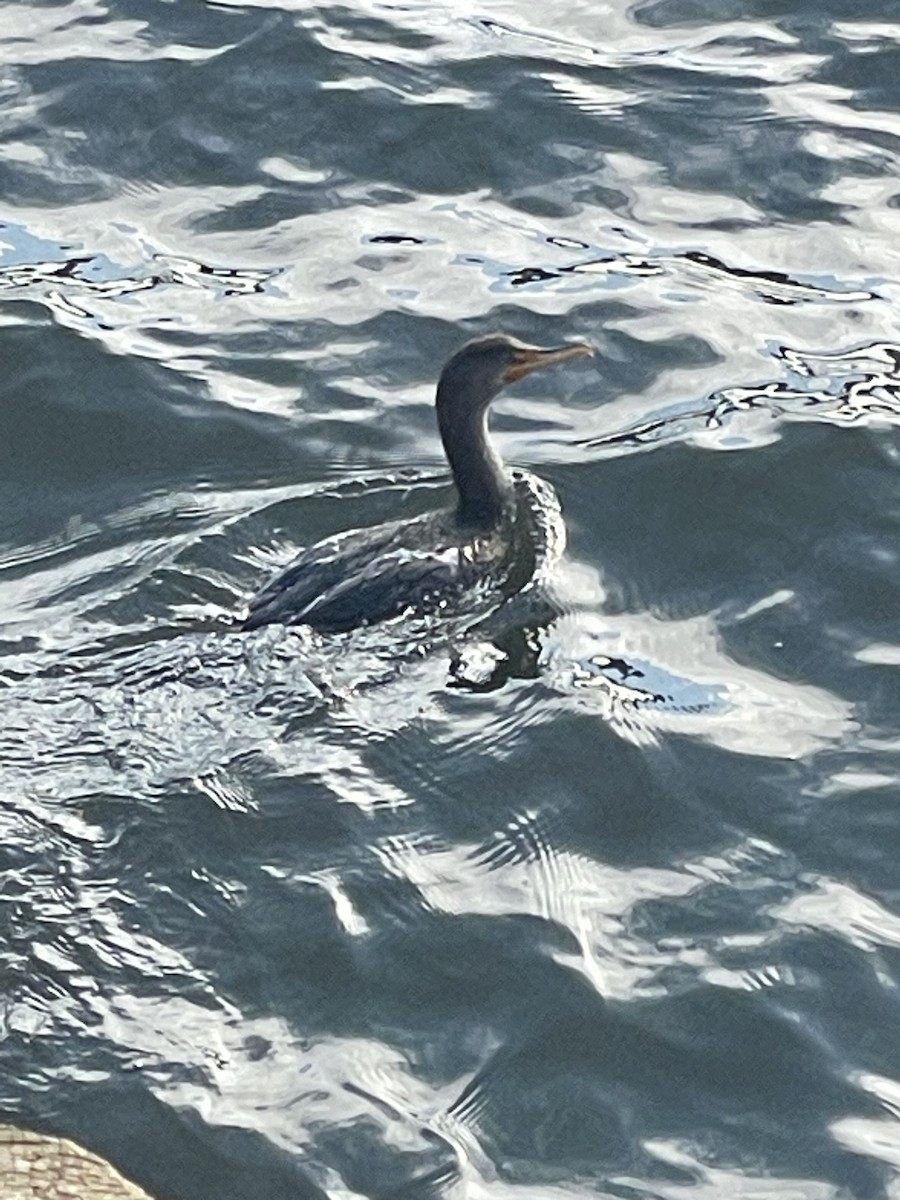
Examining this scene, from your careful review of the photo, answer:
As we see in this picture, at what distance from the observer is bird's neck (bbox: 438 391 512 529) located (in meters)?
9.68

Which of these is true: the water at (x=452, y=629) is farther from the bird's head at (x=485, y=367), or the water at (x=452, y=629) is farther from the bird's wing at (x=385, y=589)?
the bird's head at (x=485, y=367)

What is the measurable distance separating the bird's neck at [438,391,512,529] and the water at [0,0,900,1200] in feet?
1.01

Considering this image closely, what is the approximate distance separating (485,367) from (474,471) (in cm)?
39

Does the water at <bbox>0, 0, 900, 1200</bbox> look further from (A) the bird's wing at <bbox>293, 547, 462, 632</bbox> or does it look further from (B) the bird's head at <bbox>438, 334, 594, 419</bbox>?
(B) the bird's head at <bbox>438, 334, 594, 419</bbox>

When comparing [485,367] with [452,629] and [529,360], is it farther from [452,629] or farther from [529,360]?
[452,629]

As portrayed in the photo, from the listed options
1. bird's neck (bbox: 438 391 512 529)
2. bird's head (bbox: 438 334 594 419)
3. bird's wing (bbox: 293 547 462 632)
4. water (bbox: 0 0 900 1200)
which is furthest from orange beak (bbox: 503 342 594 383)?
bird's wing (bbox: 293 547 462 632)

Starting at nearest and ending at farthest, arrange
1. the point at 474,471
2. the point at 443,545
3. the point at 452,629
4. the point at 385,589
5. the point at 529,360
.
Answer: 1. the point at 385,589
2. the point at 452,629
3. the point at 443,545
4. the point at 474,471
5. the point at 529,360

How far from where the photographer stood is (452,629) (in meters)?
9.34

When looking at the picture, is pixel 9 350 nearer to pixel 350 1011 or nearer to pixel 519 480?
pixel 519 480

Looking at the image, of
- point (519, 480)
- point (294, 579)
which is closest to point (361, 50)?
point (519, 480)

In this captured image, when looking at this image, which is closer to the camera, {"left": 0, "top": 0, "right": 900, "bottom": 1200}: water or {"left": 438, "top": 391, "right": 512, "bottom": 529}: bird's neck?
{"left": 0, "top": 0, "right": 900, "bottom": 1200}: water

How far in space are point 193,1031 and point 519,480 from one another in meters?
3.36

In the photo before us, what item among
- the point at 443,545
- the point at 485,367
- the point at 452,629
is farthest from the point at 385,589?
the point at 485,367

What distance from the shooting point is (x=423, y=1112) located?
273 inches
